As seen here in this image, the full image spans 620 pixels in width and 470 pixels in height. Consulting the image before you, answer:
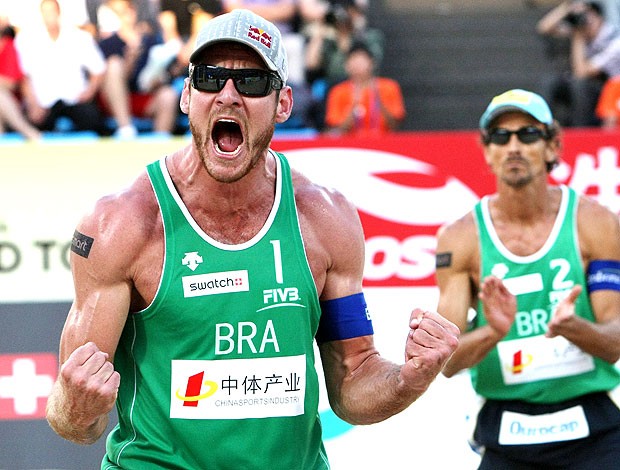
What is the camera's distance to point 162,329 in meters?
3.27

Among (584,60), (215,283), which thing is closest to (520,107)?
(215,283)

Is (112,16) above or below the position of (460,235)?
above

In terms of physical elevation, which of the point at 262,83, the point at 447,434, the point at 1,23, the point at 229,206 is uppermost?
the point at 1,23

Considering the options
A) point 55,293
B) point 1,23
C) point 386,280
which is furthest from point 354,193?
point 1,23

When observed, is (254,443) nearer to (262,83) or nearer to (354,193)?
(262,83)

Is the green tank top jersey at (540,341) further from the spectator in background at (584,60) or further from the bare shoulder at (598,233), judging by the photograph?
the spectator in background at (584,60)

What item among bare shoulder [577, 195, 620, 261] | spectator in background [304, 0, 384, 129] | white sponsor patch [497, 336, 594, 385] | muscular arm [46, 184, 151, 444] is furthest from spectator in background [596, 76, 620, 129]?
muscular arm [46, 184, 151, 444]

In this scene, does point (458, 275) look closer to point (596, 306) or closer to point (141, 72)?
point (596, 306)

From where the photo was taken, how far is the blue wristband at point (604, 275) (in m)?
5.02

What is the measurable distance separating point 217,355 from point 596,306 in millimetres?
2384

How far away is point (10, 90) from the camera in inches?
341

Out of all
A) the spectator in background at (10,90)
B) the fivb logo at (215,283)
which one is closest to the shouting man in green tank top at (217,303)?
the fivb logo at (215,283)

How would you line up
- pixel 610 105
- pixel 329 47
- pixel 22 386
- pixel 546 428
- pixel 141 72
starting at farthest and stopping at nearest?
1. pixel 329 47
2. pixel 141 72
3. pixel 610 105
4. pixel 22 386
5. pixel 546 428

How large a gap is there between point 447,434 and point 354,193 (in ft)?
4.94
